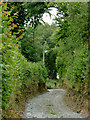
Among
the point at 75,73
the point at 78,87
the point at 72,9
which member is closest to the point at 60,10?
the point at 72,9

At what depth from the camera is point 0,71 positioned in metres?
2.69

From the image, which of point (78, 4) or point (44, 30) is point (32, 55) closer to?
point (78, 4)

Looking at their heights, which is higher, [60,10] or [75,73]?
[60,10]

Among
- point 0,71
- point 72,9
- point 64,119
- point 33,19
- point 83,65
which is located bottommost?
point 64,119

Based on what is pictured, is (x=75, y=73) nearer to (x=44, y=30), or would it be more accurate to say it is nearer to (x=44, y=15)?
(x=44, y=15)

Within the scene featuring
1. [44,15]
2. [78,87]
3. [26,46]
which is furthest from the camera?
[26,46]

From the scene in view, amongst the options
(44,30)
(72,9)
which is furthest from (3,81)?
(44,30)

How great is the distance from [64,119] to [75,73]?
248 cm

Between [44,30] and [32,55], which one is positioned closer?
[32,55]

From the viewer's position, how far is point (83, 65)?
20.5ft

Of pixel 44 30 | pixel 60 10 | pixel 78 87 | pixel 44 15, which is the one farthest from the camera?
pixel 44 30

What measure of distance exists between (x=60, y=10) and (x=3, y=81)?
6.98m

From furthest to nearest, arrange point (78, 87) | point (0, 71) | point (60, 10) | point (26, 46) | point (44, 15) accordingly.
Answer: point (26, 46) < point (60, 10) < point (44, 15) < point (78, 87) < point (0, 71)

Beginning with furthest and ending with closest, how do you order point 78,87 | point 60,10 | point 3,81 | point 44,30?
point 44,30
point 60,10
point 78,87
point 3,81
